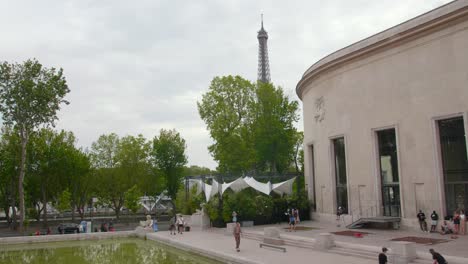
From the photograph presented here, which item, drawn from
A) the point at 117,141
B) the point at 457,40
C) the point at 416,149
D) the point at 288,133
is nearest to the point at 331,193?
the point at 416,149

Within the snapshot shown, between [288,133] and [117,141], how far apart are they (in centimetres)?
2264

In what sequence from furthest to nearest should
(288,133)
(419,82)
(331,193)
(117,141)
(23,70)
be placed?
(117,141), (288,133), (23,70), (331,193), (419,82)

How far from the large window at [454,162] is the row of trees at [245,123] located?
23855 mm

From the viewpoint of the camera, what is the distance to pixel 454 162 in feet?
76.9

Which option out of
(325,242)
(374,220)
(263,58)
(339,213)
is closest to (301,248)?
(325,242)

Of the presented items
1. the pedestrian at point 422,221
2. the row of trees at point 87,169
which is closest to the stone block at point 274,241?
the pedestrian at point 422,221

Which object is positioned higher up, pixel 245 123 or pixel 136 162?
pixel 245 123

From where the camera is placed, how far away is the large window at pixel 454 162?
75.1 ft

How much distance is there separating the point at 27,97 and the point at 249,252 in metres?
25.5

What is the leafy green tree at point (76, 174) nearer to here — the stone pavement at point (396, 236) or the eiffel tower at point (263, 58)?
the stone pavement at point (396, 236)

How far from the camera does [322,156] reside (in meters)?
32.9

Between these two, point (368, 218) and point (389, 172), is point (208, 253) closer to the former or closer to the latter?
point (368, 218)

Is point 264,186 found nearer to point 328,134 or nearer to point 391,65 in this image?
point 328,134

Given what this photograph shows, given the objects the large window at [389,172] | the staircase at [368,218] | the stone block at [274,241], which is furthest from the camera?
the large window at [389,172]
